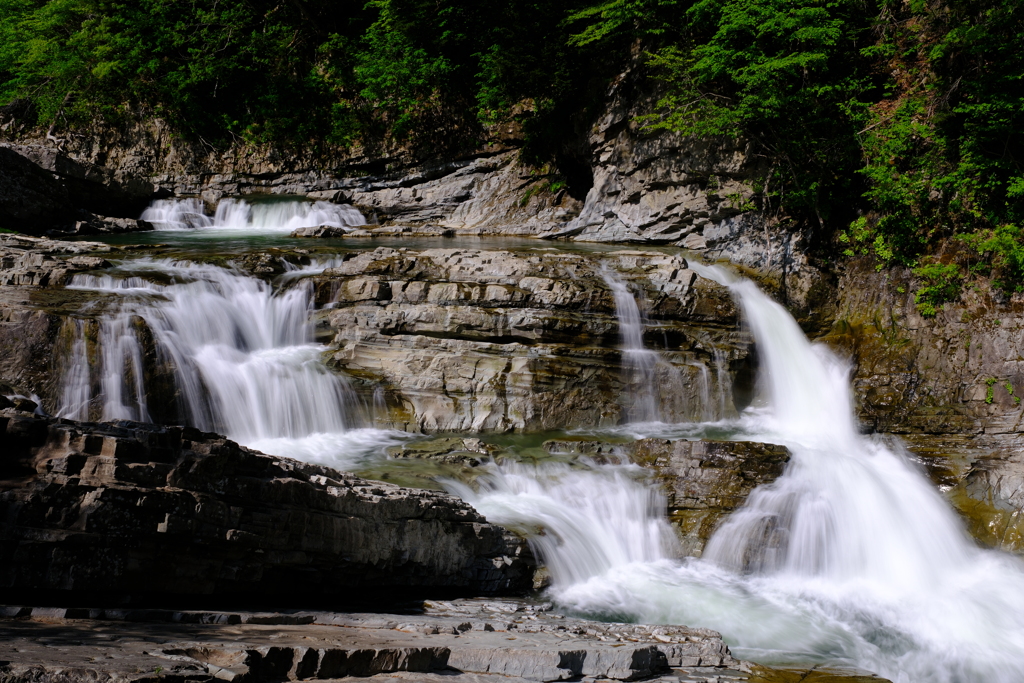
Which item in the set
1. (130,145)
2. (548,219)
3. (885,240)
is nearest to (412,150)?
(548,219)

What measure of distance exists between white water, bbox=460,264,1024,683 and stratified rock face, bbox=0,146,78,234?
12.3 m

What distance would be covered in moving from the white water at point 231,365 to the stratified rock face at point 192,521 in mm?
2442

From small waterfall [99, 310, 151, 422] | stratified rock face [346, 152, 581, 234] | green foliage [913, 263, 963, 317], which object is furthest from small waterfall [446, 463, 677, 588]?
stratified rock face [346, 152, 581, 234]

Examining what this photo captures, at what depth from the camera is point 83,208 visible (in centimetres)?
1747

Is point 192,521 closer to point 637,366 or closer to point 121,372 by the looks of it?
point 121,372

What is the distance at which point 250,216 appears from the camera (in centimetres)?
1842

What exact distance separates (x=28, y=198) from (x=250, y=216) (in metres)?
4.99

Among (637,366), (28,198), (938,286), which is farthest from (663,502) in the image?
(28,198)

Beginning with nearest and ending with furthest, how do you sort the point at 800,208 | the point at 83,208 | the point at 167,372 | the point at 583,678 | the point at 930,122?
the point at 583,678 < the point at 167,372 < the point at 930,122 < the point at 800,208 < the point at 83,208

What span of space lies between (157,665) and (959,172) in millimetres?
12729

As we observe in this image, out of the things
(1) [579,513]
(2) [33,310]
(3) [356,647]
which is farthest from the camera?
(2) [33,310]

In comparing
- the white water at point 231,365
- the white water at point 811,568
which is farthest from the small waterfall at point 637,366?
the white water at point 231,365

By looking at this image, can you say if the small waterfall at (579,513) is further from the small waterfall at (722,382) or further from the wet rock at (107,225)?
the wet rock at (107,225)

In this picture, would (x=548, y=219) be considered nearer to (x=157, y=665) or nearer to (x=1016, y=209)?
(x=1016, y=209)
